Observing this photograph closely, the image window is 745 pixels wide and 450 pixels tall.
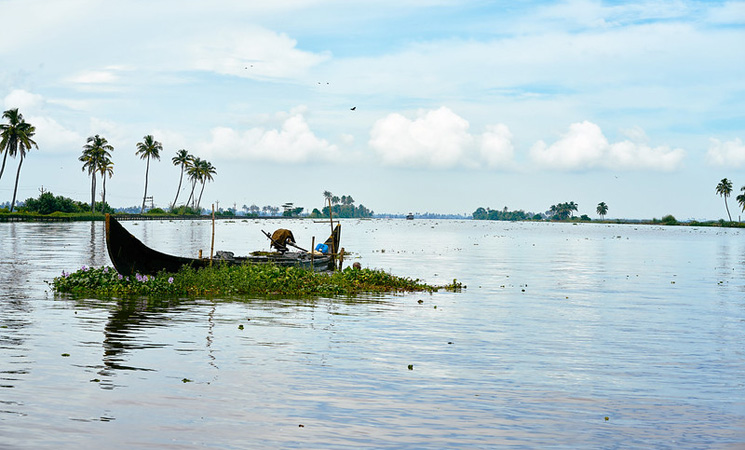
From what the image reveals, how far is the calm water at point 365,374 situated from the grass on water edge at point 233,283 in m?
1.45

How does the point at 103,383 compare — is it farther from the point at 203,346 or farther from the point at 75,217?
the point at 75,217

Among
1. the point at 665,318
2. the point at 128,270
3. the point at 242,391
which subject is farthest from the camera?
the point at 128,270

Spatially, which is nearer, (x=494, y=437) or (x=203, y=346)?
(x=494, y=437)

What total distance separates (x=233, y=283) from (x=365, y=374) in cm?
1502

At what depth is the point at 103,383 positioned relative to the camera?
12.2 m

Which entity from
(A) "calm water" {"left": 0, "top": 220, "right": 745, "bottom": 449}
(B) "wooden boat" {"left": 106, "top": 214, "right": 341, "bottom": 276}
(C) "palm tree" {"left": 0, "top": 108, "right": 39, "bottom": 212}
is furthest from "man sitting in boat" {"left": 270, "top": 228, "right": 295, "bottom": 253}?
(C) "palm tree" {"left": 0, "top": 108, "right": 39, "bottom": 212}

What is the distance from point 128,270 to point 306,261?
11.9 m

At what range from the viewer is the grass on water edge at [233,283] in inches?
1019

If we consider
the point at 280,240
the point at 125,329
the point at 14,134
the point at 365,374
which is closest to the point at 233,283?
the point at 125,329

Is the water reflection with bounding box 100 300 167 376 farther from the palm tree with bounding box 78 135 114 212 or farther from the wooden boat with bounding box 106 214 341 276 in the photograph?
the palm tree with bounding box 78 135 114 212

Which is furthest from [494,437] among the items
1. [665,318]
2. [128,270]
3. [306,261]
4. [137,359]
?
[306,261]

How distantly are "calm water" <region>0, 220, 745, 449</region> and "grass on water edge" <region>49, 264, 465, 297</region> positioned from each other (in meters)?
1.45

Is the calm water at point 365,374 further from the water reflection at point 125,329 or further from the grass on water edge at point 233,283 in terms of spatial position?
the grass on water edge at point 233,283

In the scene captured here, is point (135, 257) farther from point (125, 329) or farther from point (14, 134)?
point (14, 134)
